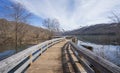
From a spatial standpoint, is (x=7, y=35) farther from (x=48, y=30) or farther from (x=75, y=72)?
(x=75, y=72)

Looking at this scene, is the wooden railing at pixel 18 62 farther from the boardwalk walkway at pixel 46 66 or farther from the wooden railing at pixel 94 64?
the wooden railing at pixel 94 64

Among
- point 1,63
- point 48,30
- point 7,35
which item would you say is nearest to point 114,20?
point 7,35

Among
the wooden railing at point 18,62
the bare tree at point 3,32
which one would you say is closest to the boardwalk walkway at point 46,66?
the wooden railing at point 18,62

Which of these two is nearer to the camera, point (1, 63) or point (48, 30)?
point (1, 63)

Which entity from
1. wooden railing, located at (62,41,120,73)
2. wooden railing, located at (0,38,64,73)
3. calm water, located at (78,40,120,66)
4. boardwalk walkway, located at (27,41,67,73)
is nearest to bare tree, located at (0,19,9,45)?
calm water, located at (78,40,120,66)

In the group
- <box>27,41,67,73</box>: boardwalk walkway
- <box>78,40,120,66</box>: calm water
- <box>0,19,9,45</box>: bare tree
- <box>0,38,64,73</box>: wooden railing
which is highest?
<box>0,19,9,45</box>: bare tree

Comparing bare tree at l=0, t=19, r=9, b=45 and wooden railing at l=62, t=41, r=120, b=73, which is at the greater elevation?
bare tree at l=0, t=19, r=9, b=45

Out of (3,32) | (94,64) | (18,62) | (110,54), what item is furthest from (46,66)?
(3,32)

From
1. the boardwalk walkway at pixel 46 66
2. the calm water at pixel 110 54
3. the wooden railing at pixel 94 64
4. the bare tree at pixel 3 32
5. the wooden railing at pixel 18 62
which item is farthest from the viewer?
the bare tree at pixel 3 32

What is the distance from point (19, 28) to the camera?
39719 millimetres

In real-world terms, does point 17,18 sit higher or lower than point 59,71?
higher

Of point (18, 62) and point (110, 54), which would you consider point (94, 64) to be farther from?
point (110, 54)

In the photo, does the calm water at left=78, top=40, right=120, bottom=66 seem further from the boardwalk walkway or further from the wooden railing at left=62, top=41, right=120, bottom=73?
the wooden railing at left=62, top=41, right=120, bottom=73

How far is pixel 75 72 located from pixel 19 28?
33.8 meters
